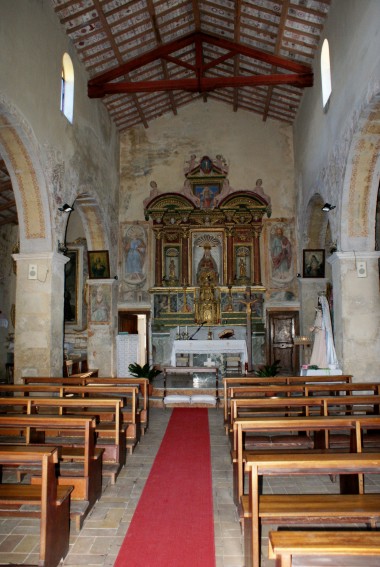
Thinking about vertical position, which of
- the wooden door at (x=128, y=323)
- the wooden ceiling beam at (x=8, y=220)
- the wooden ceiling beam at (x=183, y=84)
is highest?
the wooden ceiling beam at (x=183, y=84)

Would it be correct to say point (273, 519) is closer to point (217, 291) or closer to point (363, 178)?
point (363, 178)

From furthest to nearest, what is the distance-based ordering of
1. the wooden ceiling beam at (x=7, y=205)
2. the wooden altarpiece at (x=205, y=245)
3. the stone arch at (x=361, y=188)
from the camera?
the wooden altarpiece at (x=205, y=245)
the wooden ceiling beam at (x=7, y=205)
the stone arch at (x=361, y=188)

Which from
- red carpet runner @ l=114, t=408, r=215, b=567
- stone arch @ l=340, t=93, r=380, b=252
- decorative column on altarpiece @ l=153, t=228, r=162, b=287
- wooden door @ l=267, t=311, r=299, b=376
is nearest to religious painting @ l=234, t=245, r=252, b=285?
wooden door @ l=267, t=311, r=299, b=376

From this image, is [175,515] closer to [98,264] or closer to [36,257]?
[36,257]

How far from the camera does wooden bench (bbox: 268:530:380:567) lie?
2.21 meters

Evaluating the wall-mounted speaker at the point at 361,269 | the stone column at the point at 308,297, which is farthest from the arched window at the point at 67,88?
the stone column at the point at 308,297

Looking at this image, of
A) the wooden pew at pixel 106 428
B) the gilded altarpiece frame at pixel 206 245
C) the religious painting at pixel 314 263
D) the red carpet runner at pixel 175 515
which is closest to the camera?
the red carpet runner at pixel 175 515

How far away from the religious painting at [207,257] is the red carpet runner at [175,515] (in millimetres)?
9923

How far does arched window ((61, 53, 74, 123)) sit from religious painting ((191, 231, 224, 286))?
671 cm

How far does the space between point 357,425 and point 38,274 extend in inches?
310

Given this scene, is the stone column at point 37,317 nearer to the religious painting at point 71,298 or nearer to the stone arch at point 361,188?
the stone arch at point 361,188

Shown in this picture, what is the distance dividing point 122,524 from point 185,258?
13.0m

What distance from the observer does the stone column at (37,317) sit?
10.0 metres

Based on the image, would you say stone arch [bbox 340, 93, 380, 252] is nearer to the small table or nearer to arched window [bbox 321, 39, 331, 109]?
arched window [bbox 321, 39, 331, 109]
